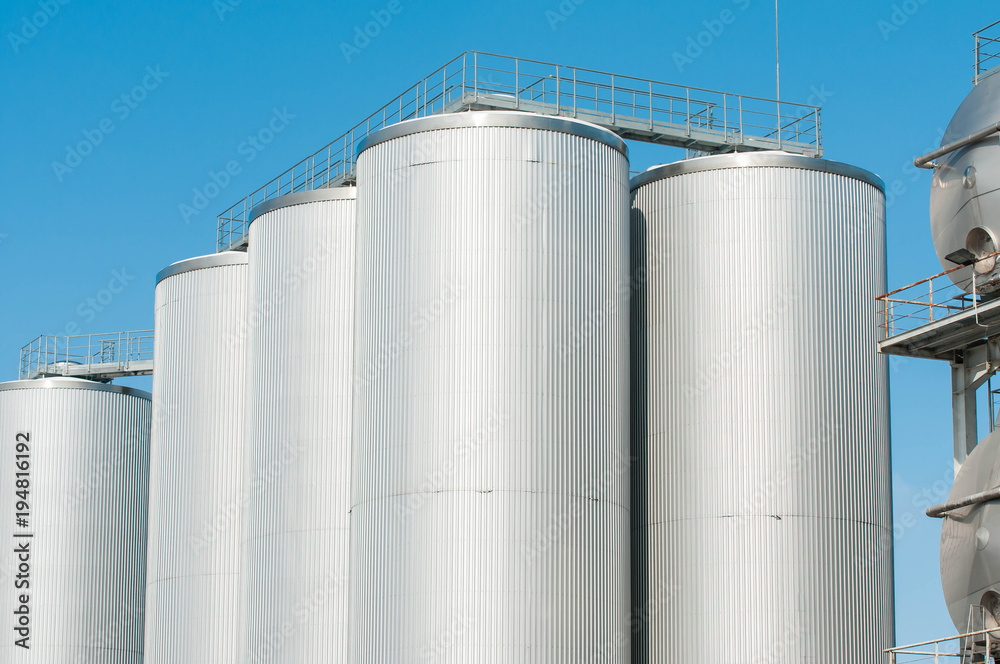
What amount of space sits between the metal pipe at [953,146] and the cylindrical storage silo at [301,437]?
1943 cm

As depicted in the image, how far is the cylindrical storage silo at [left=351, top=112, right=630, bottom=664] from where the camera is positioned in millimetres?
41250

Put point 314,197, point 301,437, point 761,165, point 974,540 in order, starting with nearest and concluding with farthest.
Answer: point 974,540 < point 761,165 < point 301,437 < point 314,197

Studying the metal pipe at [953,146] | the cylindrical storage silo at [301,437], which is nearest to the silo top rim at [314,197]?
the cylindrical storage silo at [301,437]

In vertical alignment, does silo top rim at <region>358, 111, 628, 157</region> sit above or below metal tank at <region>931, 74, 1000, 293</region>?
above

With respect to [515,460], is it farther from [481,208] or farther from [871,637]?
[871,637]

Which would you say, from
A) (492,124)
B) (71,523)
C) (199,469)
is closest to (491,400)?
(492,124)

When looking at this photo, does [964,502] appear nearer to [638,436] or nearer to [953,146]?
[953,146]

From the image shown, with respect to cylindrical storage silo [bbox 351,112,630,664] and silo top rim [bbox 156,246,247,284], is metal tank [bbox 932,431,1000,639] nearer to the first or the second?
cylindrical storage silo [bbox 351,112,630,664]

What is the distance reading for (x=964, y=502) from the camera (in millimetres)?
33312

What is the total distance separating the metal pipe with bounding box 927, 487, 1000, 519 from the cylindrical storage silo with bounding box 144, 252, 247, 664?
26.1 m

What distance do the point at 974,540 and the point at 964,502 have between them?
855 millimetres

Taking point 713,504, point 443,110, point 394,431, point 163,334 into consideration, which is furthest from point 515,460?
point 163,334

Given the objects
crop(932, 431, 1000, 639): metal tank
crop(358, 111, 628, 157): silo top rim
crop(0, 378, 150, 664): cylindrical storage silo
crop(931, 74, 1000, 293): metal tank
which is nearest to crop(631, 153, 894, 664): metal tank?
crop(358, 111, 628, 157): silo top rim

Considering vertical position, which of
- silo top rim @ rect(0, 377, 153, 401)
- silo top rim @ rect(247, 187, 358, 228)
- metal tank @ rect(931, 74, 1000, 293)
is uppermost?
silo top rim @ rect(247, 187, 358, 228)
